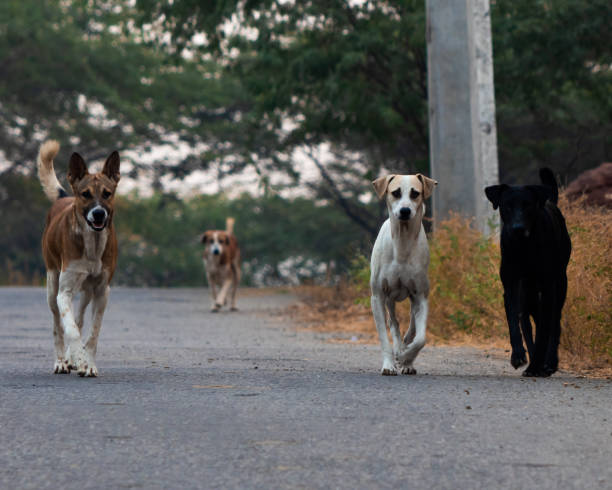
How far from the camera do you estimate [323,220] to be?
40.8m

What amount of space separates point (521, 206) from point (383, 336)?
1413 mm

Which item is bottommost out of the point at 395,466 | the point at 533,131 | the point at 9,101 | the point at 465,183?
the point at 395,466

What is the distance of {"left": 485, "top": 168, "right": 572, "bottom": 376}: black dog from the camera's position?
7.42 m

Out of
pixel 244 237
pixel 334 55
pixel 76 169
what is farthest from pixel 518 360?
pixel 244 237

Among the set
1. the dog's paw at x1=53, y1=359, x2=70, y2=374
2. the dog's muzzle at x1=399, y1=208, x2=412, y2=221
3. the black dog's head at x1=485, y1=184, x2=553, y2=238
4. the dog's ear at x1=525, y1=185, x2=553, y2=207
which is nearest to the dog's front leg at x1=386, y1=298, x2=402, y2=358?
the dog's muzzle at x1=399, y1=208, x2=412, y2=221

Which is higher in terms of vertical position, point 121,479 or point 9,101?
point 9,101

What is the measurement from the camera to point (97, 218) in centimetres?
732

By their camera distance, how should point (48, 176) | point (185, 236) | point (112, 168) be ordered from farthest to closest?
1. point (185, 236)
2. point (48, 176)
3. point (112, 168)

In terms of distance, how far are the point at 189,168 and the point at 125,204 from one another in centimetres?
367

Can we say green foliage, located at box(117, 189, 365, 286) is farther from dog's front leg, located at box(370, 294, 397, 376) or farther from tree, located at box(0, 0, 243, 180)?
dog's front leg, located at box(370, 294, 397, 376)

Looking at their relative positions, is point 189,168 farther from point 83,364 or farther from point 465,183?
point 83,364

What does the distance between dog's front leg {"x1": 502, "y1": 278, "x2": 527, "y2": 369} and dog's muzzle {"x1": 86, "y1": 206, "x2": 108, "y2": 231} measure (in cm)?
302

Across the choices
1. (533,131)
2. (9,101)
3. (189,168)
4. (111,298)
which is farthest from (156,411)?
(189,168)

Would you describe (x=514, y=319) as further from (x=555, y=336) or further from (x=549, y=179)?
(x=549, y=179)
